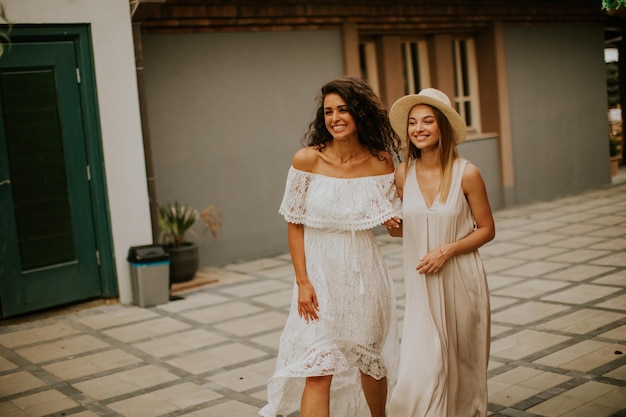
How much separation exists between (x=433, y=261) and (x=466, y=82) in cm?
992

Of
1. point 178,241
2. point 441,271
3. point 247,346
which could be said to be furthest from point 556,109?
point 441,271

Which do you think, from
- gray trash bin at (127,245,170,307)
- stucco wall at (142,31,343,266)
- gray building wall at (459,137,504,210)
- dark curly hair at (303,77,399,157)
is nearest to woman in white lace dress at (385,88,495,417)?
dark curly hair at (303,77,399,157)

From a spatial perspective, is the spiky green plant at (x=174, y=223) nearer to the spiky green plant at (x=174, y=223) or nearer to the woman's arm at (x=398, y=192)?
the spiky green plant at (x=174, y=223)

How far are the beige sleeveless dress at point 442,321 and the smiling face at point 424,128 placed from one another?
18 cm

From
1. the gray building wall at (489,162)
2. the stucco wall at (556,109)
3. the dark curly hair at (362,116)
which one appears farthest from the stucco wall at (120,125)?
the stucco wall at (556,109)

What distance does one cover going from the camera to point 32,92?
23.7ft

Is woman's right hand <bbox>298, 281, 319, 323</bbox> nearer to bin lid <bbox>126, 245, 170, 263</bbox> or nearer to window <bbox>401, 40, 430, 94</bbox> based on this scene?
bin lid <bbox>126, 245, 170, 263</bbox>

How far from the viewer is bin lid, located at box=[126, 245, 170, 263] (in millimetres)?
7516

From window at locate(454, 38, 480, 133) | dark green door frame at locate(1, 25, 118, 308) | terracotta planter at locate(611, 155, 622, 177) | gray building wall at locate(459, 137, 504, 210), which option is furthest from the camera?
terracotta planter at locate(611, 155, 622, 177)

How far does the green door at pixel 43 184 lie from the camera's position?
709cm

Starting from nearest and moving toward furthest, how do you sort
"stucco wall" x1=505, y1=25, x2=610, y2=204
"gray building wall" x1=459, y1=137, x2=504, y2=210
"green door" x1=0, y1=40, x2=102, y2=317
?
1. "green door" x1=0, y1=40, x2=102, y2=317
2. "gray building wall" x1=459, y1=137, x2=504, y2=210
3. "stucco wall" x1=505, y1=25, x2=610, y2=204

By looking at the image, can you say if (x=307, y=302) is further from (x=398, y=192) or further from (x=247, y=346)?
(x=247, y=346)

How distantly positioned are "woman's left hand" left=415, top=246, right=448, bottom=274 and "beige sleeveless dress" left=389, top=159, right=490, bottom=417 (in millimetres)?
56

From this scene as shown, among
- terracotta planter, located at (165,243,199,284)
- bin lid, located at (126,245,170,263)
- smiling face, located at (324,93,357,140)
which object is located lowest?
terracotta planter, located at (165,243,199,284)
